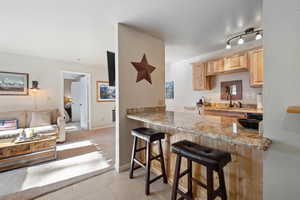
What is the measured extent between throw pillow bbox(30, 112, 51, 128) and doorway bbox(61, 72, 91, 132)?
0.81 meters

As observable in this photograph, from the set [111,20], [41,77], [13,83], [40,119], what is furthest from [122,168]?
[13,83]

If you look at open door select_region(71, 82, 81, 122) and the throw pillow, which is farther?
open door select_region(71, 82, 81, 122)

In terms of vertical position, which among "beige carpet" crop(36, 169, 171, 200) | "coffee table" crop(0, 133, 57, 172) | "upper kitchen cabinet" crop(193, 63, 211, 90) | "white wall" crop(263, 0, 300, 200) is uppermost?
"upper kitchen cabinet" crop(193, 63, 211, 90)

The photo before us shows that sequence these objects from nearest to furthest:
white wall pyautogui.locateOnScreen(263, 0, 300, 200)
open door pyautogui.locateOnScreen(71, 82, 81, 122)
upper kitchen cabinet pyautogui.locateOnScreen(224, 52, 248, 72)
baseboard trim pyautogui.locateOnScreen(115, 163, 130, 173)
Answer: white wall pyautogui.locateOnScreen(263, 0, 300, 200) → baseboard trim pyautogui.locateOnScreen(115, 163, 130, 173) → upper kitchen cabinet pyautogui.locateOnScreen(224, 52, 248, 72) → open door pyautogui.locateOnScreen(71, 82, 81, 122)

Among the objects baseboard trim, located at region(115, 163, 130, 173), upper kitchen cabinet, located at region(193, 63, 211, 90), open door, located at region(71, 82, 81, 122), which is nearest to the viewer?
baseboard trim, located at region(115, 163, 130, 173)

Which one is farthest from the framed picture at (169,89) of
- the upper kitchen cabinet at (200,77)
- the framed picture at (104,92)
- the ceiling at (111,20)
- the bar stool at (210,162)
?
the bar stool at (210,162)

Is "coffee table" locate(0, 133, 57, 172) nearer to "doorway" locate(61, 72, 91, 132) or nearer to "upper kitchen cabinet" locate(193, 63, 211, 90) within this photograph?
"doorway" locate(61, 72, 91, 132)

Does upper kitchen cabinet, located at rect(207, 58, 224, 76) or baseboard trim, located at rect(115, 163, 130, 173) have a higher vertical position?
upper kitchen cabinet, located at rect(207, 58, 224, 76)

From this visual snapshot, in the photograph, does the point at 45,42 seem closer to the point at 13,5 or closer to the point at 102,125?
the point at 13,5

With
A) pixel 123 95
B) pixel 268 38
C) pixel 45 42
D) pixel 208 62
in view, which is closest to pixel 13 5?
pixel 45 42

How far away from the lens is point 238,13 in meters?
1.98

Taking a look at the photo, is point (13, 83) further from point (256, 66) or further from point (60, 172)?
point (256, 66)

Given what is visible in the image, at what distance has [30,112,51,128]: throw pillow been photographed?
11.6 feet

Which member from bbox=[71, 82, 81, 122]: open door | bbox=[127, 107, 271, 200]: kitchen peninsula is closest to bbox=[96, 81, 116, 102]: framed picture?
bbox=[71, 82, 81, 122]: open door
